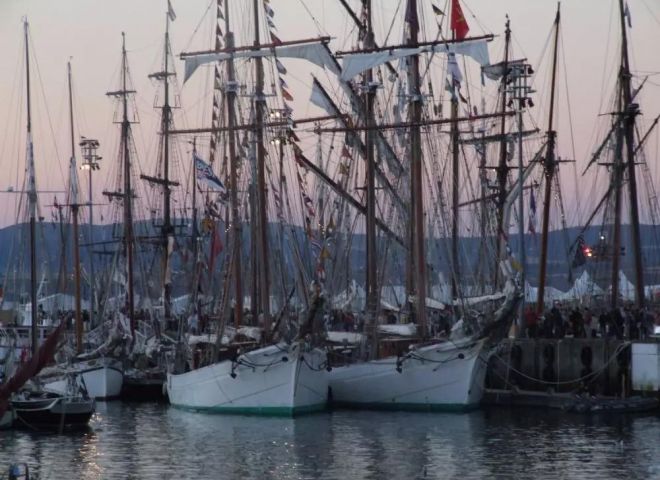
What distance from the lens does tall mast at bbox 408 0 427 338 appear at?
6706 cm

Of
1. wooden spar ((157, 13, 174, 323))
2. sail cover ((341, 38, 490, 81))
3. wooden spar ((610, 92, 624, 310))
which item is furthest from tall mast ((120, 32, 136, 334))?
wooden spar ((610, 92, 624, 310))

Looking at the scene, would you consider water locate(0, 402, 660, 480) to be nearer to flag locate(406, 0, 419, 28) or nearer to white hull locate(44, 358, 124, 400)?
white hull locate(44, 358, 124, 400)

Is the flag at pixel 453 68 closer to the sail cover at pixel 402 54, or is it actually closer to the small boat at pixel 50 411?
the sail cover at pixel 402 54

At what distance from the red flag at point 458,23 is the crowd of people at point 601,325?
Answer: 13401 mm

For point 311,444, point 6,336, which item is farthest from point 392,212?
point 311,444

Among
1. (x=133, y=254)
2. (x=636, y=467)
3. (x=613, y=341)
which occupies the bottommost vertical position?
(x=636, y=467)

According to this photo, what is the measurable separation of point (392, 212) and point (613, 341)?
19433 mm

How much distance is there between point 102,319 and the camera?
88.1 meters

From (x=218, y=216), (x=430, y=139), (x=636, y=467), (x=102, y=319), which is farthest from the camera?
(x=102, y=319)

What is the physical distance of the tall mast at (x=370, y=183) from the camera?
69375 millimetres

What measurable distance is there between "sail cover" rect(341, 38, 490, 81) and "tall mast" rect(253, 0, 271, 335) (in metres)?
4.42

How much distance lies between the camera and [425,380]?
2584 inches

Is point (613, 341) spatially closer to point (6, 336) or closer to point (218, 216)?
point (218, 216)

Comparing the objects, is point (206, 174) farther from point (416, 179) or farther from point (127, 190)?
point (127, 190)
